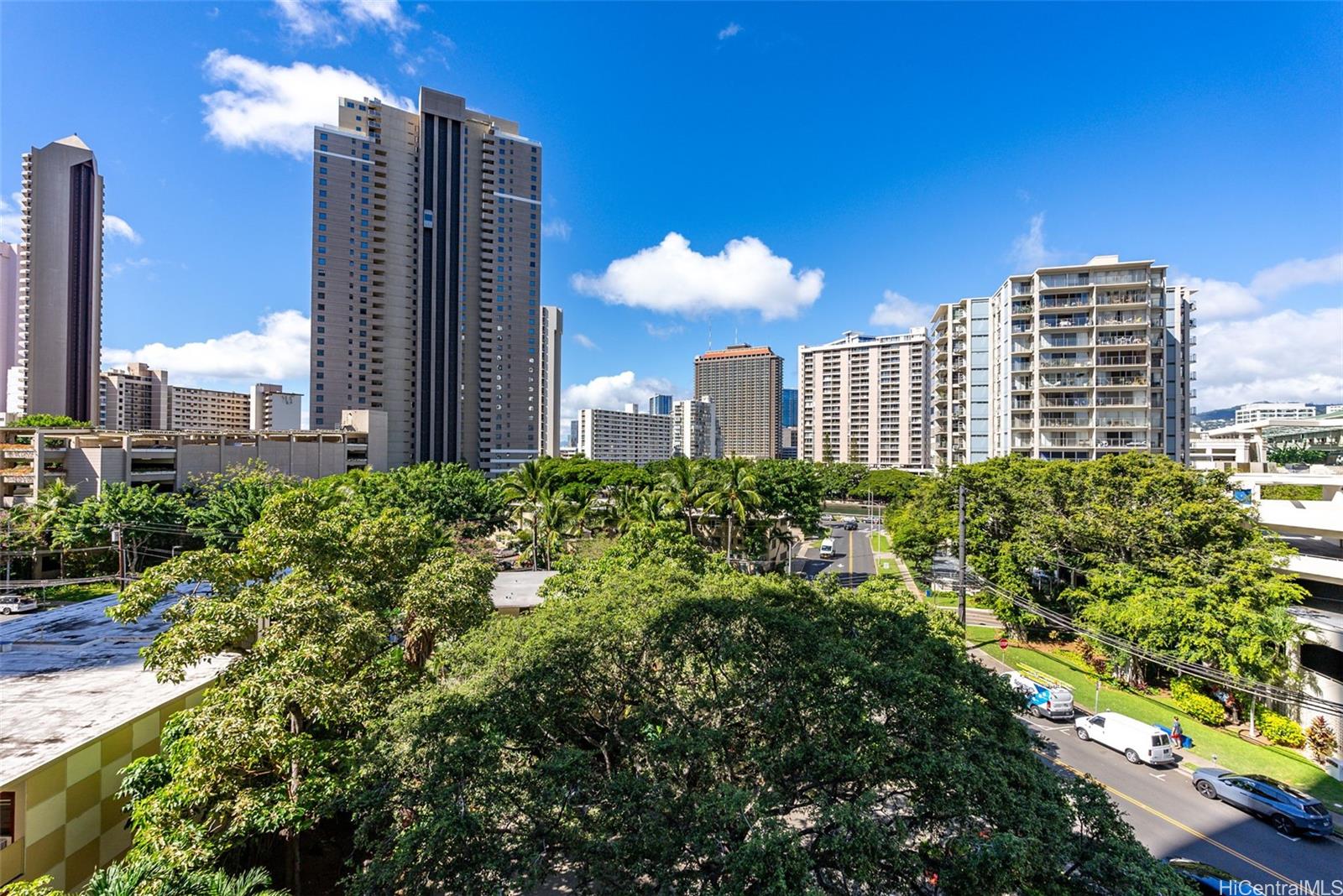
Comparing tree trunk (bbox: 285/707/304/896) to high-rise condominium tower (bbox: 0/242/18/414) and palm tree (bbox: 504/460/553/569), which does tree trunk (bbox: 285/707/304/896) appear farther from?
high-rise condominium tower (bbox: 0/242/18/414)

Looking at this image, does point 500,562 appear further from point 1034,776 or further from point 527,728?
point 1034,776

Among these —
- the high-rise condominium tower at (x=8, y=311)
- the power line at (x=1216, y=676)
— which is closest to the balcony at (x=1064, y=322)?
the power line at (x=1216, y=676)

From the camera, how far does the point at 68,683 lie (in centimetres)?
1448

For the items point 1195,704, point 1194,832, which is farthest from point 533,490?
point 1195,704

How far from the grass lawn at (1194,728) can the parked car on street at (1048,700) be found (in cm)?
191

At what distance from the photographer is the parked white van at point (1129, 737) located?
1967 centimetres

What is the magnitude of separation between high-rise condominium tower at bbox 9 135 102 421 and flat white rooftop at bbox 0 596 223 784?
325ft

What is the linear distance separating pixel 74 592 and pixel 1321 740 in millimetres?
63634

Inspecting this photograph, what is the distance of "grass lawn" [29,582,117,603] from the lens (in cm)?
3419

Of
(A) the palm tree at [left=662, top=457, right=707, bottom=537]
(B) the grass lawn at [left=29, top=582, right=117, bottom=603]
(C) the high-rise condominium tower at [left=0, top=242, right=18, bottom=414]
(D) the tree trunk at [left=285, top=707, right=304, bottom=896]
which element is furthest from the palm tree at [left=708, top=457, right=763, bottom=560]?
(C) the high-rise condominium tower at [left=0, top=242, right=18, bottom=414]

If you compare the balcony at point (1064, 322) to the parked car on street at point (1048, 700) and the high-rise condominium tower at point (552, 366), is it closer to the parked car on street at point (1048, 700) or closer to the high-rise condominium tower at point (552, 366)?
the parked car on street at point (1048, 700)

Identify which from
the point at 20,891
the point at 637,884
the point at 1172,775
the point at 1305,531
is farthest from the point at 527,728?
the point at 1305,531

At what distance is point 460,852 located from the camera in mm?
9195

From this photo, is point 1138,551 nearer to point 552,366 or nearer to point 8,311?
point 552,366
